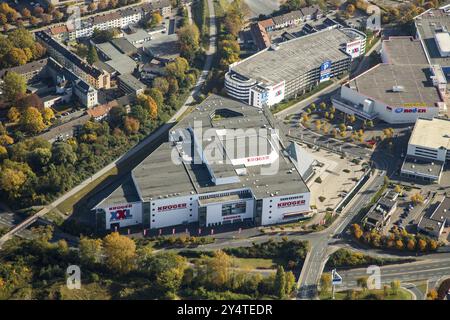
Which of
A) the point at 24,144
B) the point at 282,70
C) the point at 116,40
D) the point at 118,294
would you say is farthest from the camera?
the point at 116,40

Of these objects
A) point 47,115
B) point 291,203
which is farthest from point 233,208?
point 47,115

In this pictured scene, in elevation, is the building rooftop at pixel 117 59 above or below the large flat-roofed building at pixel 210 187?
above

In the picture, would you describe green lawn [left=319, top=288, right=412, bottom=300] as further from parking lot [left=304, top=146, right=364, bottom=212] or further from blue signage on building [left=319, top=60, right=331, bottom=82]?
blue signage on building [left=319, top=60, right=331, bottom=82]

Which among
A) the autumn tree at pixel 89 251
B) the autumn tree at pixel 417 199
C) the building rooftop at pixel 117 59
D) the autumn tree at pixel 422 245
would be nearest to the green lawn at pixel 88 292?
the autumn tree at pixel 89 251

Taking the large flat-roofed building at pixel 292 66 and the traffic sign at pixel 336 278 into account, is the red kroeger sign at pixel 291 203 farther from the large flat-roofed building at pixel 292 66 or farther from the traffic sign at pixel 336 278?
the large flat-roofed building at pixel 292 66

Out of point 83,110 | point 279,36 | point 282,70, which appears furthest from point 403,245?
point 279,36

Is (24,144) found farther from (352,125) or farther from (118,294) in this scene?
(352,125)
